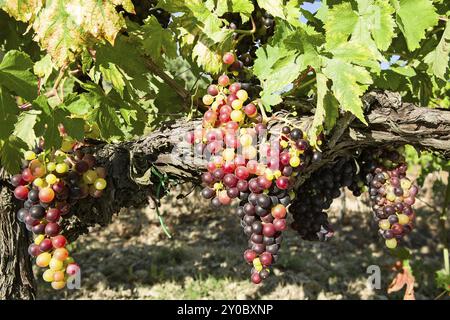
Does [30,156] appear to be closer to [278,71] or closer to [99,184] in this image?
[99,184]

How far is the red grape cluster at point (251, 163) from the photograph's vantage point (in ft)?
6.77

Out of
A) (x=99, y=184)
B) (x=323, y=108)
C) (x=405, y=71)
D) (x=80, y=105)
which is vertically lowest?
(x=99, y=184)

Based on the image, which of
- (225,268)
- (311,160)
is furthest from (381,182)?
(225,268)

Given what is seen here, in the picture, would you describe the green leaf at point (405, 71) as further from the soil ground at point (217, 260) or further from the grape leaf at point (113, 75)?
the soil ground at point (217, 260)

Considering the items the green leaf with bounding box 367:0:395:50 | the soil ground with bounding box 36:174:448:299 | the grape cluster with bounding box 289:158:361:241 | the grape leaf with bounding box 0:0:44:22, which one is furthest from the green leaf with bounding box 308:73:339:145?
the soil ground with bounding box 36:174:448:299

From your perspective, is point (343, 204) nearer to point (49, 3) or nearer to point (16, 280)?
→ point (16, 280)

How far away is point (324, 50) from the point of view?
192cm

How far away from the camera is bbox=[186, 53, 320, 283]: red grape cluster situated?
2062 millimetres

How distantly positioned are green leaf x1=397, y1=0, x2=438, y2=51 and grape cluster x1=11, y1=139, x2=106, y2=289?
1682 mm

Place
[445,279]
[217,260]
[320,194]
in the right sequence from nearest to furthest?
[320,194] → [445,279] → [217,260]

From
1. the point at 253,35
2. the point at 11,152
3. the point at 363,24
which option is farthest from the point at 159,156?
the point at 363,24

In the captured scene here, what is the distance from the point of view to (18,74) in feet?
6.00

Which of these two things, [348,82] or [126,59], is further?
[126,59]

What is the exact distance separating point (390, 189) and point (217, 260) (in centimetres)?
584
